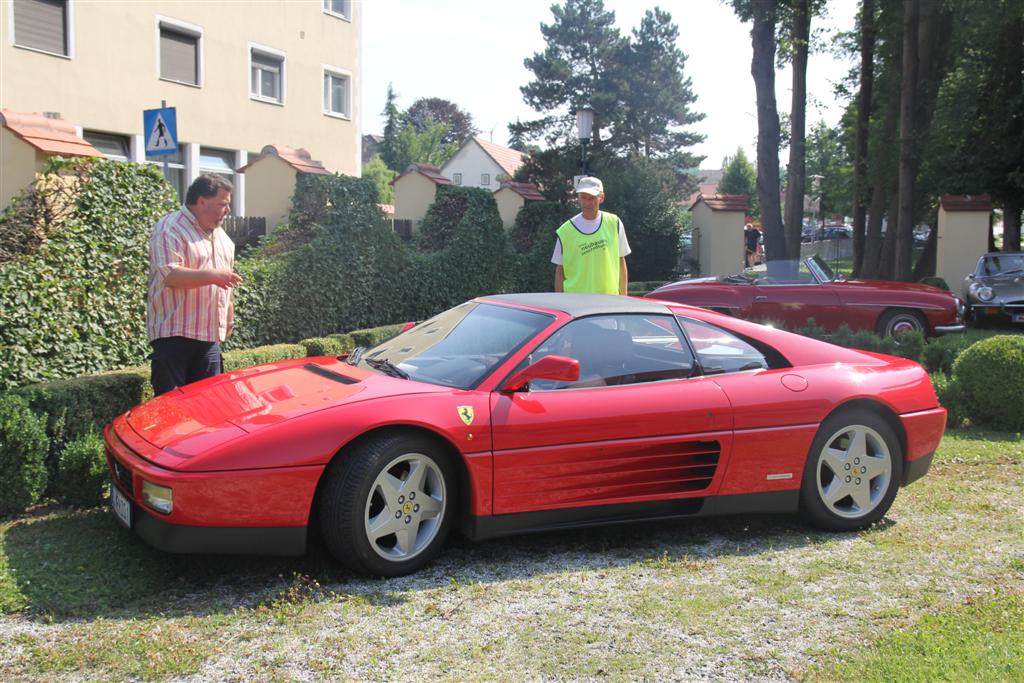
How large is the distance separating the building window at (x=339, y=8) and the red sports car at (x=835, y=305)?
63.2 ft

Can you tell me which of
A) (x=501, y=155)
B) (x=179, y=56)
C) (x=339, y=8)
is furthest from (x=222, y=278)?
(x=501, y=155)

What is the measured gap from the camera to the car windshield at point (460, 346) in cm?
498

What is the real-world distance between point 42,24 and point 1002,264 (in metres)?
18.9

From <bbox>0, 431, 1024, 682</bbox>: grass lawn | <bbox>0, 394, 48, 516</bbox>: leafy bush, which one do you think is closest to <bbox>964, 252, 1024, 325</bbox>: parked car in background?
<bbox>0, 431, 1024, 682</bbox>: grass lawn

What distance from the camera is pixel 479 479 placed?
4.61m

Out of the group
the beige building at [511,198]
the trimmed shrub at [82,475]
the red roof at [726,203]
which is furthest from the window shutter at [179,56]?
the trimmed shrub at [82,475]

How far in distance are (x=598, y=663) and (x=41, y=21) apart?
1998 centimetres

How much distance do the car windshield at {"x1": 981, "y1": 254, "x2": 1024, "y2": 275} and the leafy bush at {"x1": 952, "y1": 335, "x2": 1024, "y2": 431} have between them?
9203 millimetres

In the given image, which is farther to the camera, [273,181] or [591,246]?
[273,181]

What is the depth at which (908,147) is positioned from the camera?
20.4m

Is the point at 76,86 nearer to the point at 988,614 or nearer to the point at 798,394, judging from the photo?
the point at 798,394

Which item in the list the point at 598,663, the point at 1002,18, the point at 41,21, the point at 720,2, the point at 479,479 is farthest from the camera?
the point at 720,2

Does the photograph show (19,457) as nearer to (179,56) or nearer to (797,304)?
(797,304)

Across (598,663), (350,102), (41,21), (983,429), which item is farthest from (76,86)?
(598,663)
